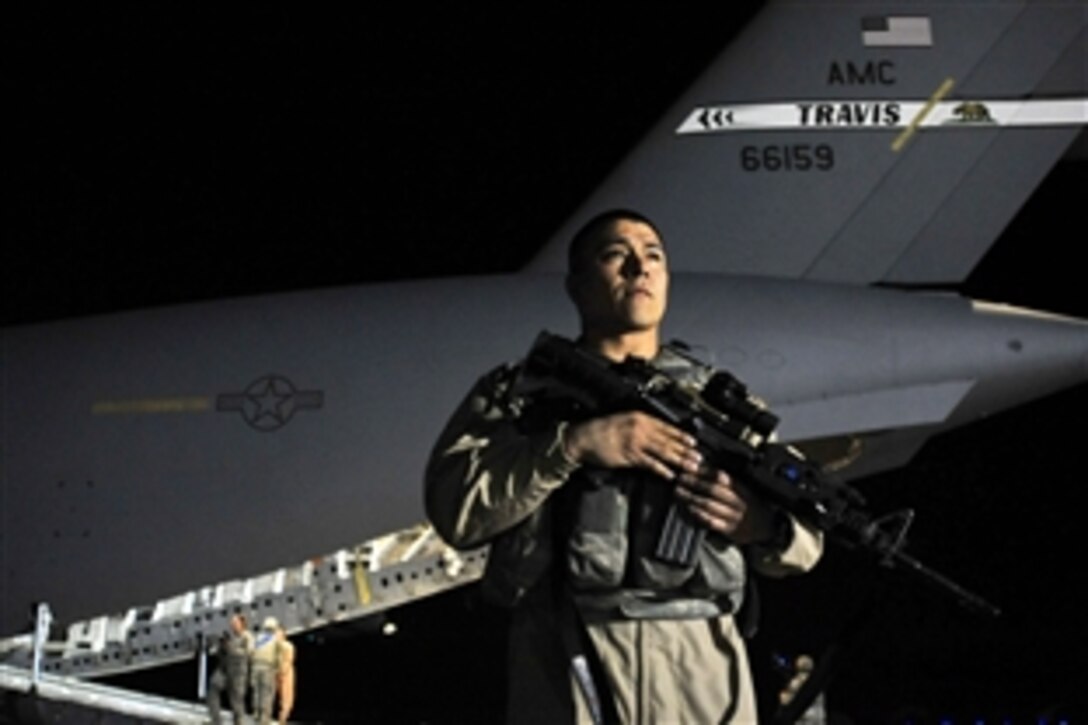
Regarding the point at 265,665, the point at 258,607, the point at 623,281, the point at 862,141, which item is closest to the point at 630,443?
→ the point at 623,281

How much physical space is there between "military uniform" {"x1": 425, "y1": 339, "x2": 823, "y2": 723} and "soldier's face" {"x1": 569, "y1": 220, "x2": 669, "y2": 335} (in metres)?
0.25

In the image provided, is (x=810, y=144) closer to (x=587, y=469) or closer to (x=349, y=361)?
(x=349, y=361)

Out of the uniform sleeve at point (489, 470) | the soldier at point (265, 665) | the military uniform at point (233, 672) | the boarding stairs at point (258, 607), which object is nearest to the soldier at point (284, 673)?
the soldier at point (265, 665)

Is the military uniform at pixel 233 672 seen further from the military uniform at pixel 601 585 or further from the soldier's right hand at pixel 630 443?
the soldier's right hand at pixel 630 443

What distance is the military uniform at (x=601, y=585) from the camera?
2.38 metres

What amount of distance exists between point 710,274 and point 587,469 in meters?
4.93

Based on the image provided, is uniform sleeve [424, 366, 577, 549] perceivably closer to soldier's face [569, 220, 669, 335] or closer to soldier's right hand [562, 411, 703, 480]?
soldier's right hand [562, 411, 703, 480]

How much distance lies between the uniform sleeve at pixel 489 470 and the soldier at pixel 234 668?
19.5 ft

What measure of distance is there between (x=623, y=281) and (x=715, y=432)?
0.36 metres

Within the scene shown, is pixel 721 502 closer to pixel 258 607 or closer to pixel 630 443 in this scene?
pixel 630 443

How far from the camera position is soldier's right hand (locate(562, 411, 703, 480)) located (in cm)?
237

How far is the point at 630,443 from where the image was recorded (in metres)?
2.37

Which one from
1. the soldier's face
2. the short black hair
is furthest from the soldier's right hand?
the short black hair

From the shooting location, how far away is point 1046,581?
2092 cm
